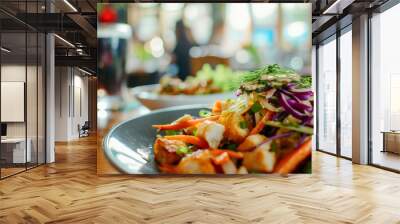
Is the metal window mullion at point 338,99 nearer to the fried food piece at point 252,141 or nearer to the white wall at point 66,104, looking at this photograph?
the fried food piece at point 252,141

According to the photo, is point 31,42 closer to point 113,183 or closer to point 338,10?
point 113,183

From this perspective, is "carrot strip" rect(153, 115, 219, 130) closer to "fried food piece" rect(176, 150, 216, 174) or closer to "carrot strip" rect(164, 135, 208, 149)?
"carrot strip" rect(164, 135, 208, 149)

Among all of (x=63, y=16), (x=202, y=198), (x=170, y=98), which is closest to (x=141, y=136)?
(x=170, y=98)

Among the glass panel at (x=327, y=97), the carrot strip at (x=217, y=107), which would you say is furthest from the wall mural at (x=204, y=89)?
the glass panel at (x=327, y=97)

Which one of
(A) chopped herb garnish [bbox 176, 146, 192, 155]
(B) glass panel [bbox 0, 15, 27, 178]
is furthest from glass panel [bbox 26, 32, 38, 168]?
(A) chopped herb garnish [bbox 176, 146, 192, 155]

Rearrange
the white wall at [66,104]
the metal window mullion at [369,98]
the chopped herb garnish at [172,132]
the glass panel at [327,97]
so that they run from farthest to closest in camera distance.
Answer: the white wall at [66,104]
the glass panel at [327,97]
the metal window mullion at [369,98]
the chopped herb garnish at [172,132]
